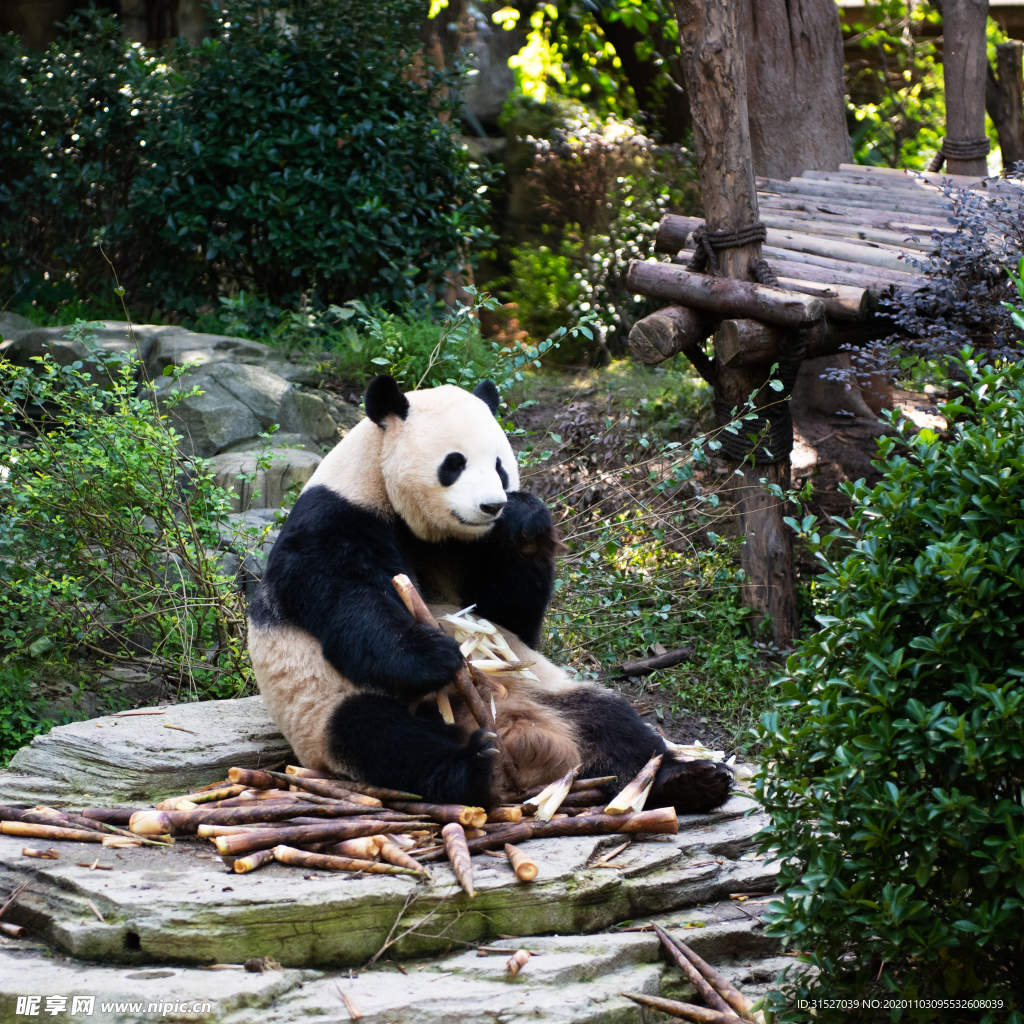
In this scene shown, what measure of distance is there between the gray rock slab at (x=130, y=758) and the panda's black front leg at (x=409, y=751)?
22.2 inches

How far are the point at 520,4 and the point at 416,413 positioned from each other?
11.5 metres

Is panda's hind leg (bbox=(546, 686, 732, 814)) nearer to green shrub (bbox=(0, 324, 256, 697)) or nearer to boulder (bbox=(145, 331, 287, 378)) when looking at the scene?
green shrub (bbox=(0, 324, 256, 697))

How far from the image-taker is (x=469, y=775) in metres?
2.94

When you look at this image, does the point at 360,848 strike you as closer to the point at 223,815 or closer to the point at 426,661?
the point at 223,815

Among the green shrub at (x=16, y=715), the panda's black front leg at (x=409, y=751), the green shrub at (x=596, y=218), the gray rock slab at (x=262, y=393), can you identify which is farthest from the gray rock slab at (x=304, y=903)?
the green shrub at (x=596, y=218)

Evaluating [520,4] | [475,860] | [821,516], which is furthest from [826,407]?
[520,4]

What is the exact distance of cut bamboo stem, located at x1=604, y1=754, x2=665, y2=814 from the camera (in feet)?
10.0

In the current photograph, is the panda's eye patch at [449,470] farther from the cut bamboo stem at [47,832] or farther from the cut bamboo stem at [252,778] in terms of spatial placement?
the cut bamboo stem at [47,832]

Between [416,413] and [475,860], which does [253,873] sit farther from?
[416,413]

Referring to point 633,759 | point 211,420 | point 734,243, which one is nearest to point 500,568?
point 633,759

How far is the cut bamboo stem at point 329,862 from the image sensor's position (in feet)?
8.90

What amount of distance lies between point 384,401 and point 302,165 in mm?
5808

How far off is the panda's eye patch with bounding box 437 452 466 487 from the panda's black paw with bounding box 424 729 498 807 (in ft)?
2.52

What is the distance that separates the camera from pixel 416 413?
130 inches
